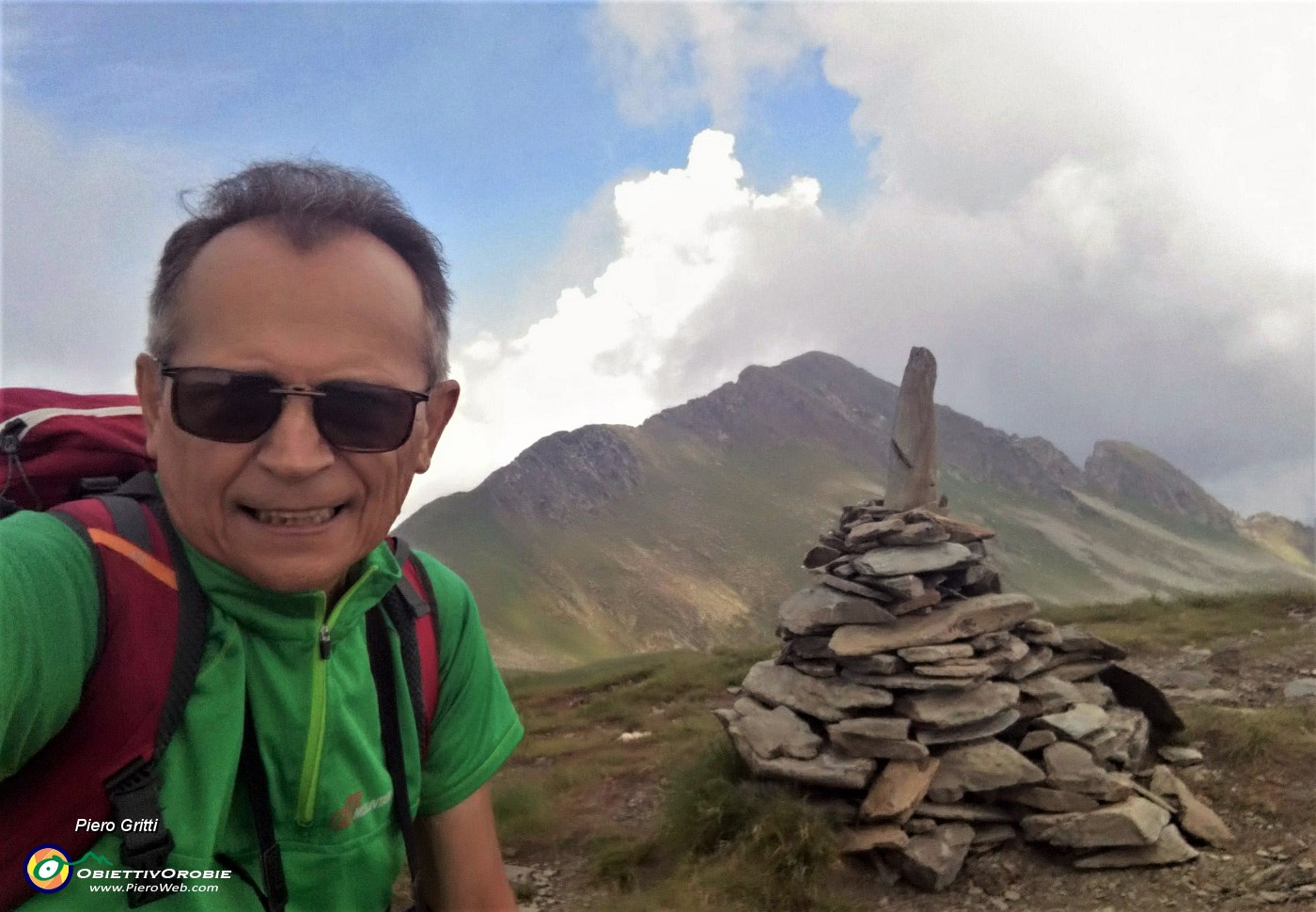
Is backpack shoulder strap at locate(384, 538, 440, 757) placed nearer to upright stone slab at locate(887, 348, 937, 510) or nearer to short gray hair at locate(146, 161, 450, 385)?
short gray hair at locate(146, 161, 450, 385)

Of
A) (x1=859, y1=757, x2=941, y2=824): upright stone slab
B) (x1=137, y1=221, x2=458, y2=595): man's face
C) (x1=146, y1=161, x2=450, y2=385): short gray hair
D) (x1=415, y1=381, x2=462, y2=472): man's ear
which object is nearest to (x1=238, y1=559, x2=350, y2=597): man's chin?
(x1=137, y1=221, x2=458, y2=595): man's face

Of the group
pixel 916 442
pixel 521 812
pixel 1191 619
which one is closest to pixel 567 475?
pixel 1191 619

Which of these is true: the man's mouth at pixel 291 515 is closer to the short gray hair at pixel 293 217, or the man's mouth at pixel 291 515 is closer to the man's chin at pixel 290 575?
the man's chin at pixel 290 575

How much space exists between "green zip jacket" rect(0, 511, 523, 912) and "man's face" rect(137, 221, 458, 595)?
11 centimetres

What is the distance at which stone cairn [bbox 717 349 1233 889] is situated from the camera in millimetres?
6750

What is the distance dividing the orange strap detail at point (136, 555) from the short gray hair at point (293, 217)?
1.53 feet

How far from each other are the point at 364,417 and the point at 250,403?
255mm

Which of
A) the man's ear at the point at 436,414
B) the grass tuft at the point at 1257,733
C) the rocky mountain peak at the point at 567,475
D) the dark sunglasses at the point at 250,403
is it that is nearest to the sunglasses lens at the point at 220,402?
the dark sunglasses at the point at 250,403

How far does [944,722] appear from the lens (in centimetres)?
715

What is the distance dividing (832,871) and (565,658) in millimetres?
53598

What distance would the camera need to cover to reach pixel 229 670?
1778mm

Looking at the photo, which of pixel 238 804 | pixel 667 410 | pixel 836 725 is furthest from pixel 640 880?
pixel 667 410

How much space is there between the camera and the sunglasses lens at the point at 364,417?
1888 millimetres

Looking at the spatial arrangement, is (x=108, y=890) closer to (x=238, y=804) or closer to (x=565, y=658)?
(x=238, y=804)
